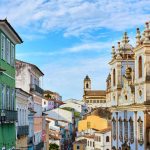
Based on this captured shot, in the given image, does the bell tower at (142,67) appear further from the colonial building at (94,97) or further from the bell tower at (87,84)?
the bell tower at (87,84)

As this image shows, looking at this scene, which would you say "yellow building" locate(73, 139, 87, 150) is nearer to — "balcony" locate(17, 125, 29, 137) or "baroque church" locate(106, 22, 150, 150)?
"baroque church" locate(106, 22, 150, 150)

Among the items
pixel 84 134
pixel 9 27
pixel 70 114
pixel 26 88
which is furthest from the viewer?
pixel 70 114

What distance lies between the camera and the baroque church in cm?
3947

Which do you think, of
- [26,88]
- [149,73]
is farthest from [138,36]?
[26,88]

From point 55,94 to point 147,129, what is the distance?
12576 centimetres

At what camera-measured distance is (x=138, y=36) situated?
1626 inches

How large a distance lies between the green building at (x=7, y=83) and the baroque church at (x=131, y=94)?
1437 centimetres

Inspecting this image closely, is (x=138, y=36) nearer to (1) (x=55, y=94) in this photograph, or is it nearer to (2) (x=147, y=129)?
(2) (x=147, y=129)

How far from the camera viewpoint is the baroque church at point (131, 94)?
39469 mm

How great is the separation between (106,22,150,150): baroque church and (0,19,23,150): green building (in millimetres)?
14371

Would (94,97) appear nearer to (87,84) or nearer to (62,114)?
(87,84)

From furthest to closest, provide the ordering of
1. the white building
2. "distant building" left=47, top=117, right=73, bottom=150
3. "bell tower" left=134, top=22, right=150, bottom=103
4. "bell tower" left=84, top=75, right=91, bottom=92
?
"bell tower" left=84, top=75, right=91, bottom=92, the white building, "distant building" left=47, top=117, right=73, bottom=150, "bell tower" left=134, top=22, right=150, bottom=103

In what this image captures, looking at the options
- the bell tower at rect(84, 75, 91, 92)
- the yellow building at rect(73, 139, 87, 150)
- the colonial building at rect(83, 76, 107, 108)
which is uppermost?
the bell tower at rect(84, 75, 91, 92)

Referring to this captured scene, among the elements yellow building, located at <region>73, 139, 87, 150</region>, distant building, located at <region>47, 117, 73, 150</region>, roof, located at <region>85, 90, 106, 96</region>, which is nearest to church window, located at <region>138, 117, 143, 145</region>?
distant building, located at <region>47, 117, 73, 150</region>
